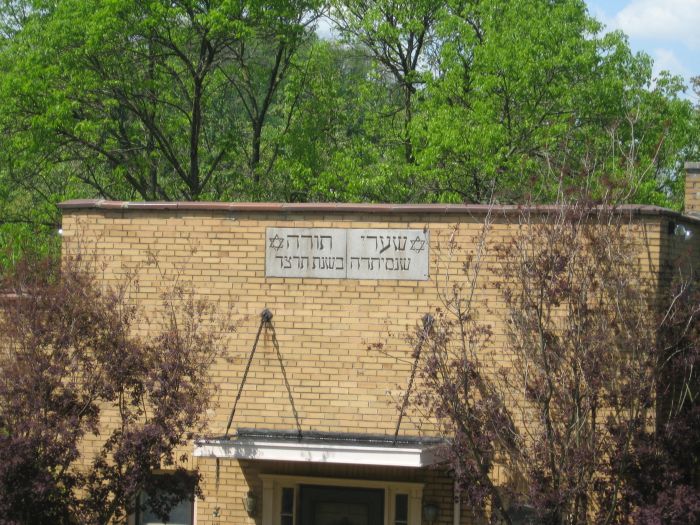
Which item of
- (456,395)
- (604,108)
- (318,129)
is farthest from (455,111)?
(456,395)

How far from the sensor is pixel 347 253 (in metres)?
14.1

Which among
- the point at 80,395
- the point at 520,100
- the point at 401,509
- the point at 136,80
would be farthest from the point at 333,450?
the point at 136,80

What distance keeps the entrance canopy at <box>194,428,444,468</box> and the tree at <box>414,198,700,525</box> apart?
481mm

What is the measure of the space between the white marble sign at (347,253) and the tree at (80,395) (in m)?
1.40

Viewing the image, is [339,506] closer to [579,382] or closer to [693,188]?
[579,382]

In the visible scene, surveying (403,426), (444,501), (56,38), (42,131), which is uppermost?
(56,38)

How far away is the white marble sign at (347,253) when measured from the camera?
45.6ft

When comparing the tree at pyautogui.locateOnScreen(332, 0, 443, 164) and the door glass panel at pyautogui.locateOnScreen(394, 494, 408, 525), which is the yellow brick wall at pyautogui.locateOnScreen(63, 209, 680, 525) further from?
the tree at pyautogui.locateOnScreen(332, 0, 443, 164)

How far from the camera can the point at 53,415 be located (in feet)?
41.7

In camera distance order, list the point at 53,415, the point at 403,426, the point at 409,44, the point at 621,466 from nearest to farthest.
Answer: the point at 621,466 < the point at 53,415 < the point at 403,426 < the point at 409,44

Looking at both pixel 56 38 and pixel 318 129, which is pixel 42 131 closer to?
pixel 56 38

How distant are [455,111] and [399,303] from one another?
1458 cm

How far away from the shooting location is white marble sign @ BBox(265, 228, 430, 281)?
13.9 meters

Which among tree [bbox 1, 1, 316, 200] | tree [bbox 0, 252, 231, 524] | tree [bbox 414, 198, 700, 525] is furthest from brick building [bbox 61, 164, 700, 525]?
tree [bbox 1, 1, 316, 200]
